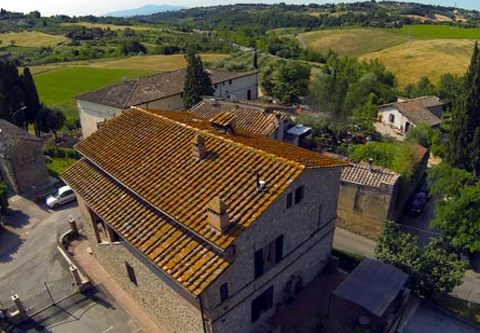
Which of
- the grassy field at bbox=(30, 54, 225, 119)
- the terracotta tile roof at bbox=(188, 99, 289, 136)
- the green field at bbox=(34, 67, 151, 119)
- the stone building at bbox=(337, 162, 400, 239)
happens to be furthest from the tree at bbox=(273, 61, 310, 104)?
the stone building at bbox=(337, 162, 400, 239)

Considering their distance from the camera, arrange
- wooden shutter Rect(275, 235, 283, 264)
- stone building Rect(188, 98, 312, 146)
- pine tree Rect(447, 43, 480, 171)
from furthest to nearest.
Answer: pine tree Rect(447, 43, 480, 171)
stone building Rect(188, 98, 312, 146)
wooden shutter Rect(275, 235, 283, 264)

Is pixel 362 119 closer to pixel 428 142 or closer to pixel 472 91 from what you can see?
pixel 428 142

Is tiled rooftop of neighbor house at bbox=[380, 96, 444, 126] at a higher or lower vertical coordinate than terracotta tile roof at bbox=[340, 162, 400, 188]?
lower

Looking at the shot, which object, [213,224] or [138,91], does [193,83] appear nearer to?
[138,91]

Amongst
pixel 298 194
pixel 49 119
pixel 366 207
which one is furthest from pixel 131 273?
pixel 49 119

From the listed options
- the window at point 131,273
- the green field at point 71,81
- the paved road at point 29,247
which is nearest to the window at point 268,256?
the window at point 131,273

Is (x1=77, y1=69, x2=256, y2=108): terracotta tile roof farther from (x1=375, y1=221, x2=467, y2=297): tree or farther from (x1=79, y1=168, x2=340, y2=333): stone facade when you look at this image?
(x1=375, y1=221, x2=467, y2=297): tree
